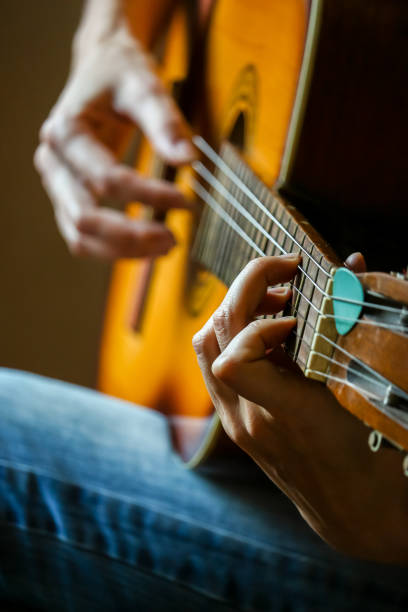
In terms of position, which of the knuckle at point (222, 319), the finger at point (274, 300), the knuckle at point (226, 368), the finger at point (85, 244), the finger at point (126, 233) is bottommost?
the knuckle at point (226, 368)

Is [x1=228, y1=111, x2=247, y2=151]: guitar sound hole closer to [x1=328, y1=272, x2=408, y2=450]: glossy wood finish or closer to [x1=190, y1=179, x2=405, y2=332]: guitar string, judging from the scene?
[x1=190, y1=179, x2=405, y2=332]: guitar string

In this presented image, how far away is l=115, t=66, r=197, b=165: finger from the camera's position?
0.75 metres

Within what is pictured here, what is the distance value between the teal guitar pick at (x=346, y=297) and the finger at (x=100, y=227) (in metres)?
0.53

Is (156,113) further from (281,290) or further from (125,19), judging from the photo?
(281,290)

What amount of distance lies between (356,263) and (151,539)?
1.11 feet

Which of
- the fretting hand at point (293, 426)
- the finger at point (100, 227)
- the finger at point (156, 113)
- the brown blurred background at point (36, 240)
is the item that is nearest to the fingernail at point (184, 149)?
the finger at point (156, 113)

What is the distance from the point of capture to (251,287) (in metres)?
0.34

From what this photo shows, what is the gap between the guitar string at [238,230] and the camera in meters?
0.28

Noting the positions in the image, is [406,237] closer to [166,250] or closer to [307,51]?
[307,51]

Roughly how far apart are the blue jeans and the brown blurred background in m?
0.85

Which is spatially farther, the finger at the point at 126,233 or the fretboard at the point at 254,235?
the finger at the point at 126,233

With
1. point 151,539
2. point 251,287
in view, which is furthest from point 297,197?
point 151,539

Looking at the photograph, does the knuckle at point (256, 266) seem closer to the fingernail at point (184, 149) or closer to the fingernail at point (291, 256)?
the fingernail at point (291, 256)

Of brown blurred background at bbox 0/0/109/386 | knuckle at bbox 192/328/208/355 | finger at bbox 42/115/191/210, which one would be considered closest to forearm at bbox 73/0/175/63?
finger at bbox 42/115/191/210
